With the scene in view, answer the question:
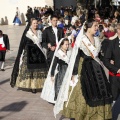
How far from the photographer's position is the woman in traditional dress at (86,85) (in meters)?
4.70

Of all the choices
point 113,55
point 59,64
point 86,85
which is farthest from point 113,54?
point 59,64

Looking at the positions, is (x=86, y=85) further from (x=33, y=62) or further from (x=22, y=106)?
(x=33, y=62)

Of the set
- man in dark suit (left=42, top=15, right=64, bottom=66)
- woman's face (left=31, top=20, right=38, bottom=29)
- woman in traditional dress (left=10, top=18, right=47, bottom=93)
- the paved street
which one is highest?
woman's face (left=31, top=20, right=38, bottom=29)

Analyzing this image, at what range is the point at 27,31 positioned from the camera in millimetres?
7125

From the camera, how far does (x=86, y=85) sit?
4.74 metres

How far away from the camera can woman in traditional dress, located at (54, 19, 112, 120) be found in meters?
4.70

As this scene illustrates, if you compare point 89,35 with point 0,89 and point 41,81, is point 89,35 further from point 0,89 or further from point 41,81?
point 0,89

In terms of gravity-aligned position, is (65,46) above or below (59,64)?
above

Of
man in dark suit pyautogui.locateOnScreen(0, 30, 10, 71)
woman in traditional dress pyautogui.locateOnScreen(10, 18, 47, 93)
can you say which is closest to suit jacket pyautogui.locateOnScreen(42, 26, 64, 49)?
woman in traditional dress pyautogui.locateOnScreen(10, 18, 47, 93)

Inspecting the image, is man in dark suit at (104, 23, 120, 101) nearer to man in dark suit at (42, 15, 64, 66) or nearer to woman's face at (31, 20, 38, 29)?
man in dark suit at (42, 15, 64, 66)

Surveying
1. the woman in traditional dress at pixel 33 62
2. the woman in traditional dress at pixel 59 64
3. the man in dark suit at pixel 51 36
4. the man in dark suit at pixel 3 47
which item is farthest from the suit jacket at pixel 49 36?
the man in dark suit at pixel 3 47

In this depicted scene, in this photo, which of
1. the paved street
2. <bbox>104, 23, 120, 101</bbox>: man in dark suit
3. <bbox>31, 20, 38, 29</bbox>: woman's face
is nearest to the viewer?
<bbox>104, 23, 120, 101</bbox>: man in dark suit

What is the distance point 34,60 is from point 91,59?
8.37ft

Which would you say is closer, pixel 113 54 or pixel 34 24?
pixel 113 54
